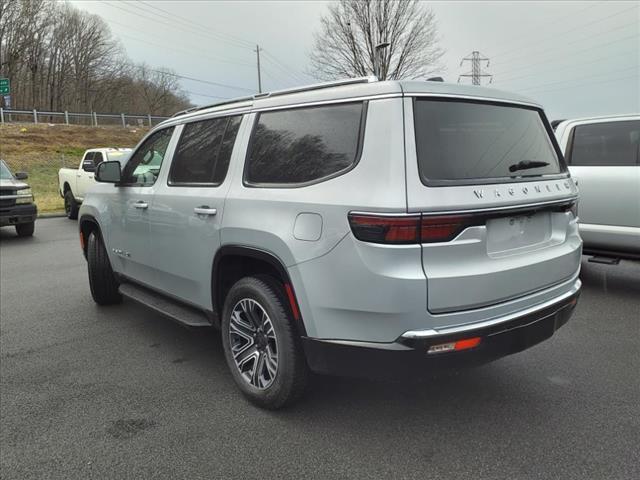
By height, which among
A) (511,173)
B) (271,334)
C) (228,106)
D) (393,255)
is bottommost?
(271,334)

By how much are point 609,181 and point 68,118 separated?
40568 mm

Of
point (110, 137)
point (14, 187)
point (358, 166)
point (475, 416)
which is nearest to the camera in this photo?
point (358, 166)

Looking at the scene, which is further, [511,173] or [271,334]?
[271,334]

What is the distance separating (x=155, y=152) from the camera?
14.5 ft

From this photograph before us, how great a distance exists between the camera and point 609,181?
→ 5.53m

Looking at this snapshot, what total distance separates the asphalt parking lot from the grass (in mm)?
15050

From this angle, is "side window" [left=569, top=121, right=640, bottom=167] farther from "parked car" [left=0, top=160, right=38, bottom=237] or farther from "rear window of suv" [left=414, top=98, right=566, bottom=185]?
"parked car" [left=0, top=160, right=38, bottom=237]

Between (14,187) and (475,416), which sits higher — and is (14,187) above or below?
above

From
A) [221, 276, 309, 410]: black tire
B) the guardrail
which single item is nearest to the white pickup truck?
[221, 276, 309, 410]: black tire

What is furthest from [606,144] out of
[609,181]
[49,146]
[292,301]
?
[49,146]

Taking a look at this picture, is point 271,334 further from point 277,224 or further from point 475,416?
point 475,416

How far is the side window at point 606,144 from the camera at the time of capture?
549 cm

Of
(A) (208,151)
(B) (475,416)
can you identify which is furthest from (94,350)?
(B) (475,416)

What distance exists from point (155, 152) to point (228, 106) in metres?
1.18
